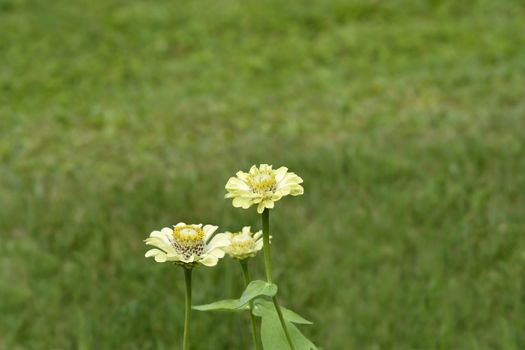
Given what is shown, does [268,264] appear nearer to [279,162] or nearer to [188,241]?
[188,241]

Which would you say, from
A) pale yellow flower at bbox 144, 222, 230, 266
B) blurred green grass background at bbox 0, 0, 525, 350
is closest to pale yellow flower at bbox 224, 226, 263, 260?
pale yellow flower at bbox 144, 222, 230, 266

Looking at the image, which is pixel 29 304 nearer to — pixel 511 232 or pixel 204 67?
pixel 511 232

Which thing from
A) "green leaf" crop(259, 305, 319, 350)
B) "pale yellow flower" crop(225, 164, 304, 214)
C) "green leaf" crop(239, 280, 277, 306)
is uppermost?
"pale yellow flower" crop(225, 164, 304, 214)

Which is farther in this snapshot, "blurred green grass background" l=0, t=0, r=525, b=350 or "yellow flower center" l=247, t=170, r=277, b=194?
"blurred green grass background" l=0, t=0, r=525, b=350

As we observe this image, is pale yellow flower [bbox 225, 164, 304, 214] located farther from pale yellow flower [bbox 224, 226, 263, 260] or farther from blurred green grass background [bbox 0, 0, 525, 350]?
blurred green grass background [bbox 0, 0, 525, 350]

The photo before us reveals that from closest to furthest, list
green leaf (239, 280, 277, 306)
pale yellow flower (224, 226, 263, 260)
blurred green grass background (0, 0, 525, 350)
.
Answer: green leaf (239, 280, 277, 306) < pale yellow flower (224, 226, 263, 260) < blurred green grass background (0, 0, 525, 350)

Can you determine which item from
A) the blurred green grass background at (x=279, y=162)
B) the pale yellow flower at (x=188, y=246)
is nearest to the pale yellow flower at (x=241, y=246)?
the pale yellow flower at (x=188, y=246)

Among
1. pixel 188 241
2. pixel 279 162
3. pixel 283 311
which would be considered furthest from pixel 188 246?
pixel 279 162
